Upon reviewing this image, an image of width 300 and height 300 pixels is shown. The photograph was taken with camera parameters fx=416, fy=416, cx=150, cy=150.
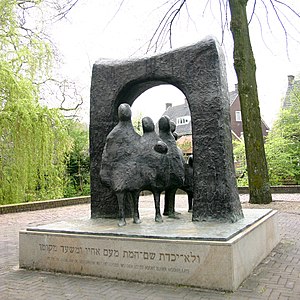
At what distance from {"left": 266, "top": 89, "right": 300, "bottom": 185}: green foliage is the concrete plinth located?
54.8 ft

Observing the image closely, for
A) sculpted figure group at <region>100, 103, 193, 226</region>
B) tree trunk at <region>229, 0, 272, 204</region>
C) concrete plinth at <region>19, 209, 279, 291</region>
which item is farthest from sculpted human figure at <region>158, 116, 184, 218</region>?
tree trunk at <region>229, 0, 272, 204</region>

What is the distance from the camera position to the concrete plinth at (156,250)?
187 inches

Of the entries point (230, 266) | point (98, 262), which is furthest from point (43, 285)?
point (230, 266)

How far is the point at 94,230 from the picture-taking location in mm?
5766

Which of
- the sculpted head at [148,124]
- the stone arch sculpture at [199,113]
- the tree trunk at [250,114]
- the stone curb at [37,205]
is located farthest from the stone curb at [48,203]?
the sculpted head at [148,124]

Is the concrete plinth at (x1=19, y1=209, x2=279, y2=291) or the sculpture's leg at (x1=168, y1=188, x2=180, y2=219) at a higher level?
the sculpture's leg at (x1=168, y1=188, x2=180, y2=219)

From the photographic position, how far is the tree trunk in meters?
12.6

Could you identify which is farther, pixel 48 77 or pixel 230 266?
pixel 48 77

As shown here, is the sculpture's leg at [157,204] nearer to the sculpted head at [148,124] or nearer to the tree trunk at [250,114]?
the sculpted head at [148,124]

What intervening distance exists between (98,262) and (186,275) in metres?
1.24

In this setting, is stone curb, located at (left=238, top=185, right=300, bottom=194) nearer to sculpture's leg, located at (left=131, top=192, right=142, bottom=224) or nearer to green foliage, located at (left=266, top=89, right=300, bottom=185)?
green foliage, located at (left=266, top=89, right=300, bottom=185)

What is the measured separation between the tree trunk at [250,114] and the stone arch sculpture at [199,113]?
6.17 meters

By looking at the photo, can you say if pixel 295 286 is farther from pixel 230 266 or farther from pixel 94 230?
pixel 94 230

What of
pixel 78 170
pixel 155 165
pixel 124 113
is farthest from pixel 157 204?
pixel 78 170
